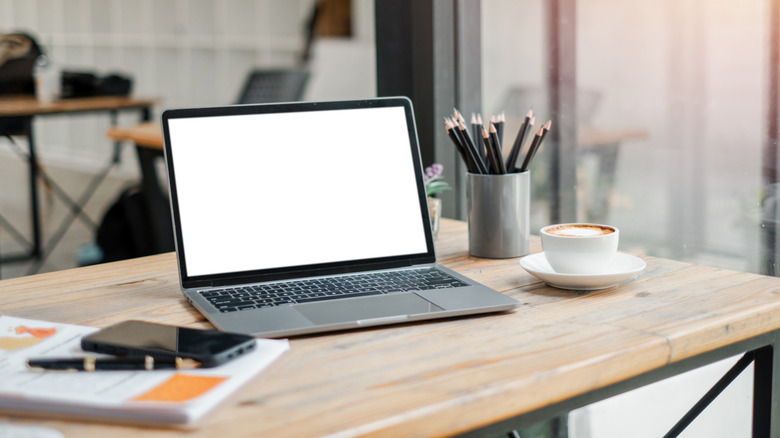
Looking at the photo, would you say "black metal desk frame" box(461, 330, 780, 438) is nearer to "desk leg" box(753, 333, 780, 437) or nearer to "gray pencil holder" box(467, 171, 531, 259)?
"desk leg" box(753, 333, 780, 437)

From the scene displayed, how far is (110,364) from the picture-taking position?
0.63m

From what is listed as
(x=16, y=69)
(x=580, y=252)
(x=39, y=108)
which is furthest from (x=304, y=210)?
(x=16, y=69)

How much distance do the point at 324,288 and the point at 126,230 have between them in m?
1.92

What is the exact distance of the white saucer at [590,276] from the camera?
0.87 m

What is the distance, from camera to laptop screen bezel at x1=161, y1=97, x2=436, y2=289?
0.91 metres

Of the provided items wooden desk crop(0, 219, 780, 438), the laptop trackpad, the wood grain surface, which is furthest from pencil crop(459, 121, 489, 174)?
the wood grain surface

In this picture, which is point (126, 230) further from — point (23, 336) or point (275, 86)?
point (23, 336)

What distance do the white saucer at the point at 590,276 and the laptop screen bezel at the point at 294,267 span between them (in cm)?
15

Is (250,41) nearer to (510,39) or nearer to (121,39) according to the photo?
(121,39)

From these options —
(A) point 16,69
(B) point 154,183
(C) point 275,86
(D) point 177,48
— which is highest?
(D) point 177,48

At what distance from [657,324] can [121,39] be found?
5.72m

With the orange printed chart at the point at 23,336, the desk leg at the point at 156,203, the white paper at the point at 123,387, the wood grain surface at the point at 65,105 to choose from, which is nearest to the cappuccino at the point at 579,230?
the white paper at the point at 123,387

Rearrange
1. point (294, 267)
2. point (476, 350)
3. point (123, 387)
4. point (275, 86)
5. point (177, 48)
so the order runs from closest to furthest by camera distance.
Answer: point (123, 387)
point (476, 350)
point (294, 267)
point (275, 86)
point (177, 48)

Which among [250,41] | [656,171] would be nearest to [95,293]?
[656,171]
